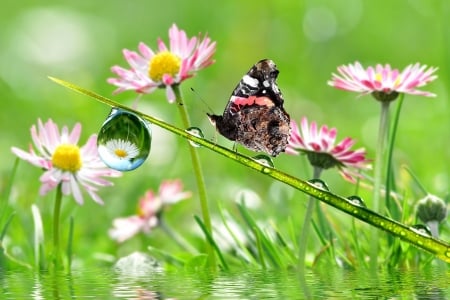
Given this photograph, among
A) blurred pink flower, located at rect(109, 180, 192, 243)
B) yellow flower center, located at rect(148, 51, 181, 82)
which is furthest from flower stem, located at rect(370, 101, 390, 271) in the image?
blurred pink flower, located at rect(109, 180, 192, 243)

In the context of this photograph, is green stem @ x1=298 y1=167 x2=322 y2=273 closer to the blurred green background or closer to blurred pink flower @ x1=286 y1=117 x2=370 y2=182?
blurred pink flower @ x1=286 y1=117 x2=370 y2=182

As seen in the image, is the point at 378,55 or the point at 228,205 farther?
the point at 378,55

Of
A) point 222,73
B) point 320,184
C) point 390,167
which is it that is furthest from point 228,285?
point 222,73

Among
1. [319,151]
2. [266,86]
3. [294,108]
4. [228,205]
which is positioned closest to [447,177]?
[228,205]

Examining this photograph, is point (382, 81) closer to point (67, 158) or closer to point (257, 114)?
point (257, 114)

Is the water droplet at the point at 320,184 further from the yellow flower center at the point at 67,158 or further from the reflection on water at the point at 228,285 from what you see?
the yellow flower center at the point at 67,158

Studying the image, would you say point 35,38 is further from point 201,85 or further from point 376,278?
point 376,278

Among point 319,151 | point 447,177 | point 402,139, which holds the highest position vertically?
point 402,139
